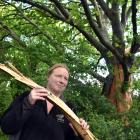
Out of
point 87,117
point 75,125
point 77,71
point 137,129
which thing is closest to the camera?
point 75,125

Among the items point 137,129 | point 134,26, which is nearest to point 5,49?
point 134,26

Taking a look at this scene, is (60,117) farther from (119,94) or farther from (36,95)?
(119,94)

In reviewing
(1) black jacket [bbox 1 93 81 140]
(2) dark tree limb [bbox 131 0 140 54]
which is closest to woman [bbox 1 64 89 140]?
(1) black jacket [bbox 1 93 81 140]

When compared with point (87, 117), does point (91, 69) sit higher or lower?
higher

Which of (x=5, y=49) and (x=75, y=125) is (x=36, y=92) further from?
(x=5, y=49)

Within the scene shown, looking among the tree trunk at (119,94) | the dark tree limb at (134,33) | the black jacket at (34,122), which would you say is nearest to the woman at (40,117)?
the black jacket at (34,122)

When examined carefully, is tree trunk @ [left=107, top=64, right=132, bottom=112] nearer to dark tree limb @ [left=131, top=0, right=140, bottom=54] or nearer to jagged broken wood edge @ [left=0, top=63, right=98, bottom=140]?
dark tree limb @ [left=131, top=0, right=140, bottom=54]

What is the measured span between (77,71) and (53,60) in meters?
1.16

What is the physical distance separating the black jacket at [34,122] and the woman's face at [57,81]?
0.48 ft

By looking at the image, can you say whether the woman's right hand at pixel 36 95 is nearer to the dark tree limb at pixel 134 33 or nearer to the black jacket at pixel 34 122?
the black jacket at pixel 34 122

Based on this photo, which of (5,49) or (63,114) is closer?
(63,114)

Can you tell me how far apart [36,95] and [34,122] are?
314 millimetres

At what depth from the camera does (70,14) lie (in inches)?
458

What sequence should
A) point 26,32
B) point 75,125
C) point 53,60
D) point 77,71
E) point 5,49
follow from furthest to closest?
1. point 26,32
2. point 5,49
3. point 53,60
4. point 77,71
5. point 75,125
